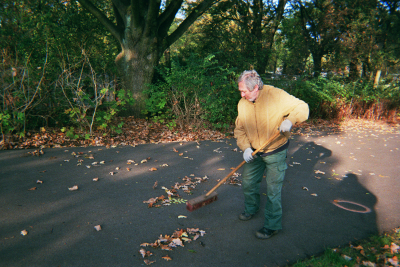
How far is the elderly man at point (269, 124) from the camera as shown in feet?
10.1

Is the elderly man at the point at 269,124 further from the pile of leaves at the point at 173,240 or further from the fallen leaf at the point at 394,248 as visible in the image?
the fallen leaf at the point at 394,248

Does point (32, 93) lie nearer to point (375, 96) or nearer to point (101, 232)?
point (101, 232)

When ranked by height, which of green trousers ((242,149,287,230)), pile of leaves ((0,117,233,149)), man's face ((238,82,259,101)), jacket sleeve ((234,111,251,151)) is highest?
man's face ((238,82,259,101))

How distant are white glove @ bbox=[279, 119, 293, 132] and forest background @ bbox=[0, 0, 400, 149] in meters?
5.00

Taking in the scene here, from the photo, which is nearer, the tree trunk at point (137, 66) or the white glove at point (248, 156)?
the white glove at point (248, 156)

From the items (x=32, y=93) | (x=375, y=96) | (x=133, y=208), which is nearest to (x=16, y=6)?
(x=32, y=93)

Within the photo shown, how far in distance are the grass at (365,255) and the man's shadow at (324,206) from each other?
15 cm

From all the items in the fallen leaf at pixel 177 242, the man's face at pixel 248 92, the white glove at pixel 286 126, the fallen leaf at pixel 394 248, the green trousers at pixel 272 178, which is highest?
the man's face at pixel 248 92

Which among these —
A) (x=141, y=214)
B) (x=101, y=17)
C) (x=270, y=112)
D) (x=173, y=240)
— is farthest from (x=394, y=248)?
(x=101, y=17)

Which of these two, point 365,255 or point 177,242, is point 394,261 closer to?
point 365,255

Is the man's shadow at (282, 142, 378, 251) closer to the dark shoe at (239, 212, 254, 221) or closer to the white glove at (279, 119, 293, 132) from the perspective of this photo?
the dark shoe at (239, 212, 254, 221)

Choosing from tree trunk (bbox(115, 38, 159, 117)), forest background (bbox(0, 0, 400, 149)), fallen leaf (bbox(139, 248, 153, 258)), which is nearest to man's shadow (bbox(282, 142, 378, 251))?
fallen leaf (bbox(139, 248, 153, 258))

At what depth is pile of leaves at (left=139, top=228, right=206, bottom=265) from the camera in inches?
117

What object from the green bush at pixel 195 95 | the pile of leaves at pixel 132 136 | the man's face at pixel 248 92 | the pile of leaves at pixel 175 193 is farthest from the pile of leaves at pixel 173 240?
the green bush at pixel 195 95
